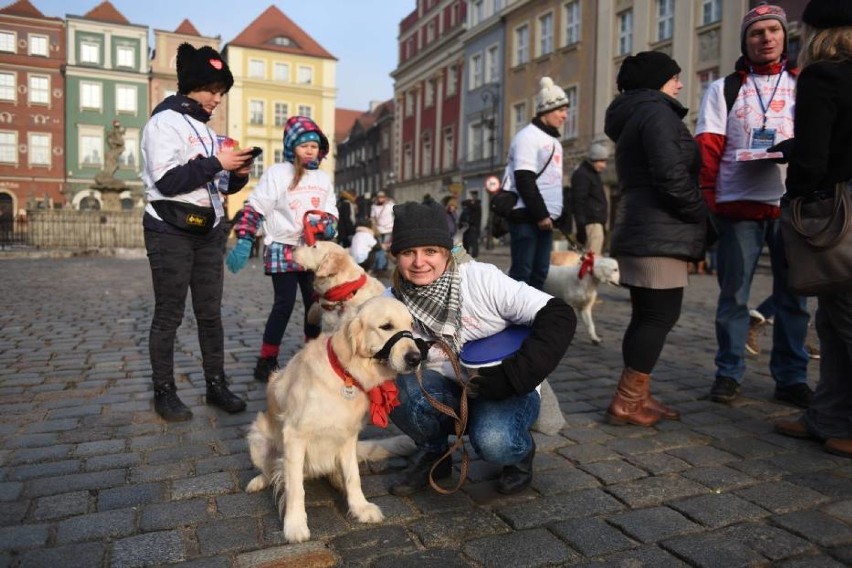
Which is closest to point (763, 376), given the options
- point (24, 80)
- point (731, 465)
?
point (731, 465)

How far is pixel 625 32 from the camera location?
1076 inches

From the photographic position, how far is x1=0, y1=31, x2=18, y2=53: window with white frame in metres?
49.4

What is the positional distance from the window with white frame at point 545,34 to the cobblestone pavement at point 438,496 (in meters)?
30.4

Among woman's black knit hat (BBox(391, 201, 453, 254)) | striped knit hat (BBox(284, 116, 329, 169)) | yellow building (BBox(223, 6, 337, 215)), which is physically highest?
yellow building (BBox(223, 6, 337, 215))

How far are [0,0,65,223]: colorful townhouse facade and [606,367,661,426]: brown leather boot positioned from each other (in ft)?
176

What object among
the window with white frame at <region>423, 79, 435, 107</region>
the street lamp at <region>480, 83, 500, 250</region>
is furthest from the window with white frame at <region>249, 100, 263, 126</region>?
the street lamp at <region>480, 83, 500, 250</region>

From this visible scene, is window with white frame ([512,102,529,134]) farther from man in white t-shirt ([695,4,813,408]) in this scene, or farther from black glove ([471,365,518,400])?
black glove ([471,365,518,400])

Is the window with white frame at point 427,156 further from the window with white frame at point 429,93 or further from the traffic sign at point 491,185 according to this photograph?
the traffic sign at point 491,185

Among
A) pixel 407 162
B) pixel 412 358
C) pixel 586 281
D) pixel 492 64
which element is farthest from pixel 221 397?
pixel 407 162

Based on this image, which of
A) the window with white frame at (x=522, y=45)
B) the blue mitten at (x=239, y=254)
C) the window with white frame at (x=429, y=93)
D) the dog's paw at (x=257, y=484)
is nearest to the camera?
the dog's paw at (x=257, y=484)

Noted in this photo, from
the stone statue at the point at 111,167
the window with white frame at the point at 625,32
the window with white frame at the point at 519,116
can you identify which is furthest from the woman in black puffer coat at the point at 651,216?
the window with white frame at the point at 519,116

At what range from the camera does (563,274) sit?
25.0 ft

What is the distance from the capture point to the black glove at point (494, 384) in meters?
2.73

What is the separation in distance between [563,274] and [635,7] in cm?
2262
